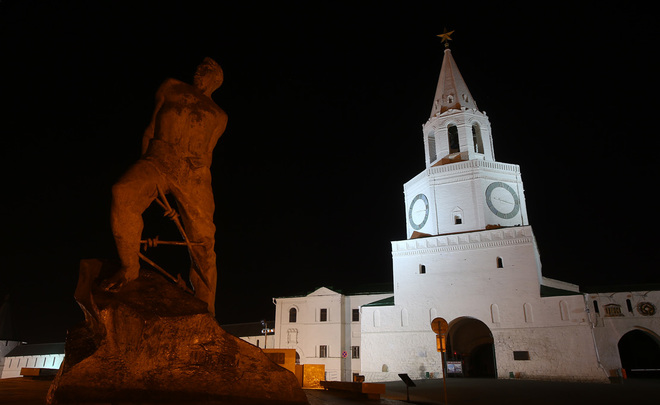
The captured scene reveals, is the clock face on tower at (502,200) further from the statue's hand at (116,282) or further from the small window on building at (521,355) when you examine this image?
the statue's hand at (116,282)

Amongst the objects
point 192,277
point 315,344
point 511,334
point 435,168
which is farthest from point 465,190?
point 192,277

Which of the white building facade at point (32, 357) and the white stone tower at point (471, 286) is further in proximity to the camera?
the white building facade at point (32, 357)

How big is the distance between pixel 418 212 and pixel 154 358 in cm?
2627

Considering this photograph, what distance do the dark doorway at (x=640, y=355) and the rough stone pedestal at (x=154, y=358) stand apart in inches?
1394

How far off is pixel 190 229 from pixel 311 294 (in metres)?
30.5

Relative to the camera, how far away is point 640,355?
3131 centimetres

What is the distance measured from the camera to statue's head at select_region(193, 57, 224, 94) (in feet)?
21.3

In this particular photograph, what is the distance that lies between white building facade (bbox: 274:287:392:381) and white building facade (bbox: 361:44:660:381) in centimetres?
691

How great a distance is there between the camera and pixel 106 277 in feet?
16.2

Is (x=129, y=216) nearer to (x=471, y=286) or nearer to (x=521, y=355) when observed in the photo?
(x=471, y=286)

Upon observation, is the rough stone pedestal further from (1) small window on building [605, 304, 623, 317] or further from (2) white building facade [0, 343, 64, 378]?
(2) white building facade [0, 343, 64, 378]

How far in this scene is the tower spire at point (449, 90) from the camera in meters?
30.7

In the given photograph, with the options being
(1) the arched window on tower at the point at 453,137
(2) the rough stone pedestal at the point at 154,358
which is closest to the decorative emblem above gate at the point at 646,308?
(1) the arched window on tower at the point at 453,137

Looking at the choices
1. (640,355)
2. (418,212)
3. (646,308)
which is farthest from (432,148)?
(640,355)
